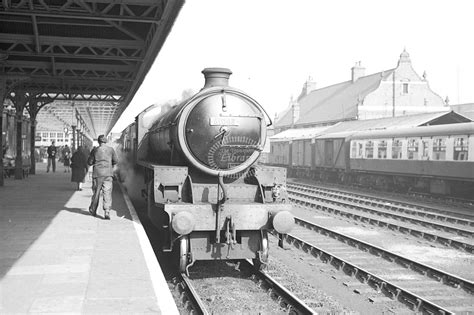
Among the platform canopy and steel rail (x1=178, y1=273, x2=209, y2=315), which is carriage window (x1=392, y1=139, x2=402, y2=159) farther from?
steel rail (x1=178, y1=273, x2=209, y2=315)

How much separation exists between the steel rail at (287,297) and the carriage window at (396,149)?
14787mm

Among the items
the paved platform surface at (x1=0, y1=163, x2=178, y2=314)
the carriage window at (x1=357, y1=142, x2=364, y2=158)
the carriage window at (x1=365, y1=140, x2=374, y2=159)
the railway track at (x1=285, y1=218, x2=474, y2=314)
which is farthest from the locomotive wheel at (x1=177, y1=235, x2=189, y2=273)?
the carriage window at (x1=357, y1=142, x2=364, y2=158)

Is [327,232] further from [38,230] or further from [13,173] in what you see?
[13,173]

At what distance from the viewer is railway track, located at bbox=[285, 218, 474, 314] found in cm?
661

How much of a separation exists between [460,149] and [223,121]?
12.2 m

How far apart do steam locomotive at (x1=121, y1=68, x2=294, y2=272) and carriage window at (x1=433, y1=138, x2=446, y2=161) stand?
39.4 feet

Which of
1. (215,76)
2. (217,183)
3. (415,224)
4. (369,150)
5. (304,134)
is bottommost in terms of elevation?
(415,224)

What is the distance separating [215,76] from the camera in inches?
313

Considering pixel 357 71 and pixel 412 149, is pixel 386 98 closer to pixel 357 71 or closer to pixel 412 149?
pixel 357 71

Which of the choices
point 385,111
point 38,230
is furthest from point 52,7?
point 385,111

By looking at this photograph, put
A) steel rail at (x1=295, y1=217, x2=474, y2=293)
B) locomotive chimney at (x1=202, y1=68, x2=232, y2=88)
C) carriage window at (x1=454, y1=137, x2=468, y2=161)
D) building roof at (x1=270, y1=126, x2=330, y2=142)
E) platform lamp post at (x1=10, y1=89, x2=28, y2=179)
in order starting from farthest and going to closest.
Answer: building roof at (x1=270, y1=126, x2=330, y2=142), platform lamp post at (x1=10, y1=89, x2=28, y2=179), carriage window at (x1=454, y1=137, x2=468, y2=161), locomotive chimney at (x1=202, y1=68, x2=232, y2=88), steel rail at (x1=295, y1=217, x2=474, y2=293)

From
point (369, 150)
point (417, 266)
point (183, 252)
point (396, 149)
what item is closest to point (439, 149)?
point (396, 149)

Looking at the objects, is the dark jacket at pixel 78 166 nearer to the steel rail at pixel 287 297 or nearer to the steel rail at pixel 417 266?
the steel rail at pixel 417 266

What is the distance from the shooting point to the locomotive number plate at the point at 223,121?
7.41 m
